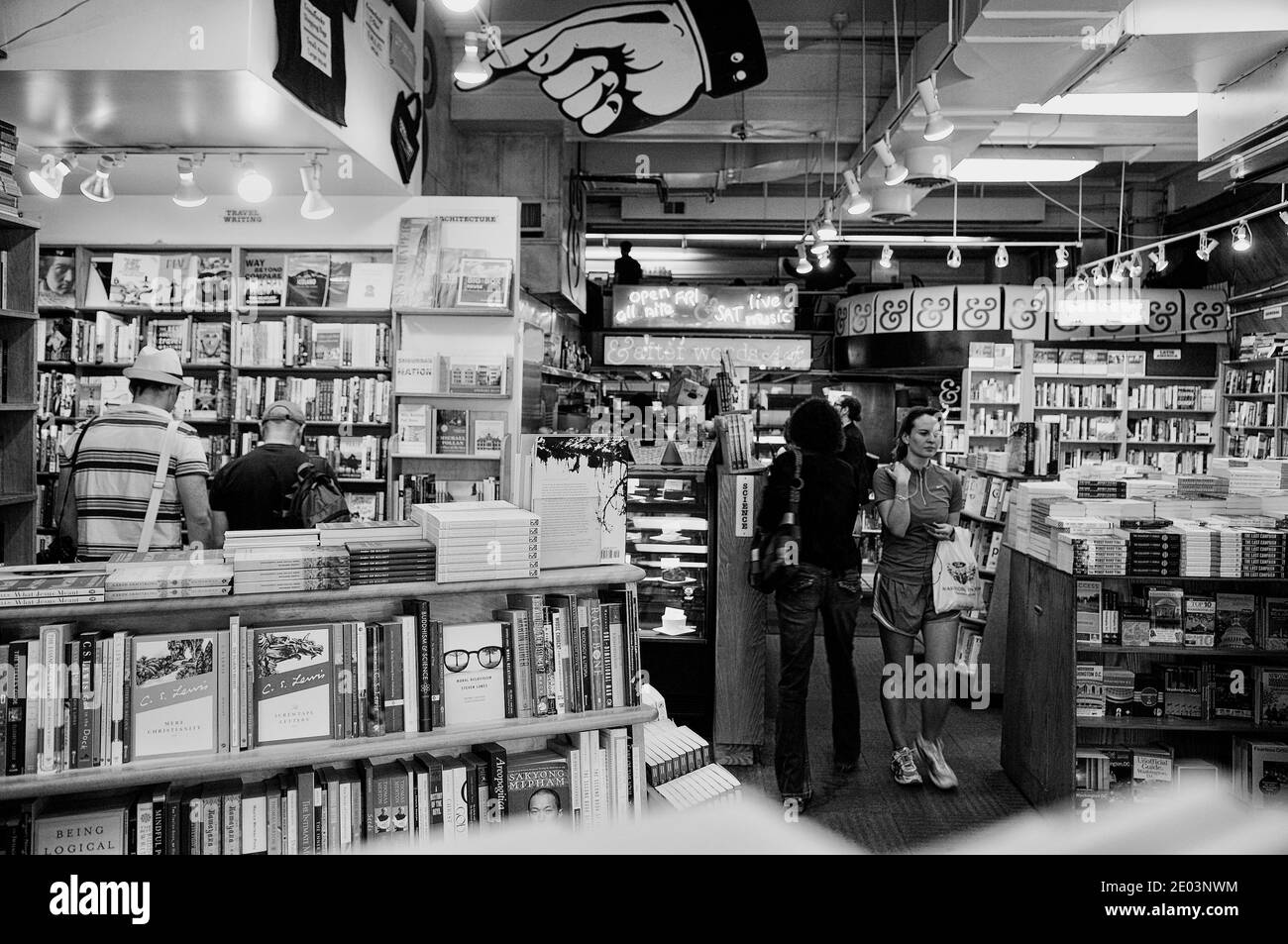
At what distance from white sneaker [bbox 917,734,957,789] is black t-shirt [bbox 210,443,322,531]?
3.42 m

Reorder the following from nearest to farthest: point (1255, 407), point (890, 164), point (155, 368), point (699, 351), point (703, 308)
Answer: point (155, 368), point (890, 164), point (1255, 407), point (703, 308), point (699, 351)

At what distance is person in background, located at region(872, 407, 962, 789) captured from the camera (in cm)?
436

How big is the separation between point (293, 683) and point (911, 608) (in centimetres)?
301

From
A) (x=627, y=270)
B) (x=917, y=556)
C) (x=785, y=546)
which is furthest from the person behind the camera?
(x=627, y=270)

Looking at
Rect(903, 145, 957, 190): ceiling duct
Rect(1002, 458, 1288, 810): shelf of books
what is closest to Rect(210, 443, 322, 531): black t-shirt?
Rect(1002, 458, 1288, 810): shelf of books

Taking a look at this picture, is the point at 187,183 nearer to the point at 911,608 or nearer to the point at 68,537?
the point at 68,537

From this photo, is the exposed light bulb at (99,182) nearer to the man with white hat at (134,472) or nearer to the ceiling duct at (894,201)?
the man with white hat at (134,472)

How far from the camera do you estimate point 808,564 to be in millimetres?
4320

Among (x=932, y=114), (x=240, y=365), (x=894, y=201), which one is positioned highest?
(x=894, y=201)

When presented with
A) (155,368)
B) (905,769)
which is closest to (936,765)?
(905,769)
